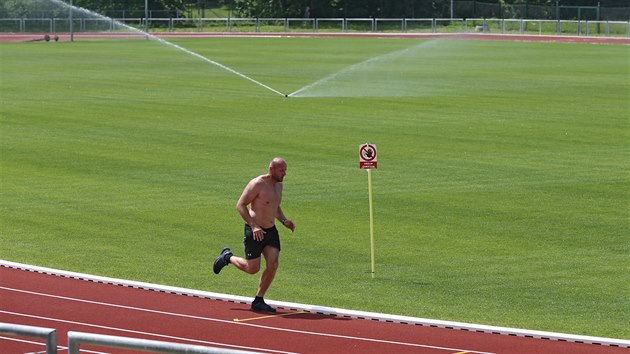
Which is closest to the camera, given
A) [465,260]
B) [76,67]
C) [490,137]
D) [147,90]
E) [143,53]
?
[465,260]

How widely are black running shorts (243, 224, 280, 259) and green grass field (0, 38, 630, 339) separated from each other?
1234mm

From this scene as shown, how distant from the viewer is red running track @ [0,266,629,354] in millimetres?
14484

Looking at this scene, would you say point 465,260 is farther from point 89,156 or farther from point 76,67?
point 76,67

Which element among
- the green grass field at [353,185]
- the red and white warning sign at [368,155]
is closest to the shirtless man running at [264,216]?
the green grass field at [353,185]

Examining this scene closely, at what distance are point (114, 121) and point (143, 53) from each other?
132 ft

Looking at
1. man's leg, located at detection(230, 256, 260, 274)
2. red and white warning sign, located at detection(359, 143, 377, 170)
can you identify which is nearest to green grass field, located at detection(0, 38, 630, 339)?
man's leg, located at detection(230, 256, 260, 274)

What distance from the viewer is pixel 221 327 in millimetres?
15344

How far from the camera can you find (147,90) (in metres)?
52.4

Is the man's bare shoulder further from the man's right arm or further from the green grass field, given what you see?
the green grass field

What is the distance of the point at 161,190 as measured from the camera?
2694 cm

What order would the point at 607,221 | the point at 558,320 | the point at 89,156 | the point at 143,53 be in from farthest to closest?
the point at 143,53, the point at 89,156, the point at 607,221, the point at 558,320

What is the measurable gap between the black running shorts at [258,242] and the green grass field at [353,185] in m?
1.23

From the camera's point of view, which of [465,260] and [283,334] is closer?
[283,334]

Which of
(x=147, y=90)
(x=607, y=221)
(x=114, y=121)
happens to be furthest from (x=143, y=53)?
(x=607, y=221)
